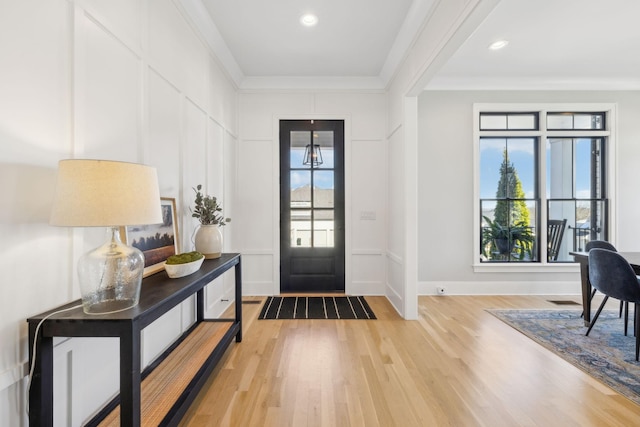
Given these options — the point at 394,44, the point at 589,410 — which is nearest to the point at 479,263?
the point at 589,410

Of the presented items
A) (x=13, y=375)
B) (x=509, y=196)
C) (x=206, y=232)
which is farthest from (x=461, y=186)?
(x=13, y=375)

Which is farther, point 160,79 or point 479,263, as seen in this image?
point 479,263

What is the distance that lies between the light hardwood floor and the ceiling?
278 cm

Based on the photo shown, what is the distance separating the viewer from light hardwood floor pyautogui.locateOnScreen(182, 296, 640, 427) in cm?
164

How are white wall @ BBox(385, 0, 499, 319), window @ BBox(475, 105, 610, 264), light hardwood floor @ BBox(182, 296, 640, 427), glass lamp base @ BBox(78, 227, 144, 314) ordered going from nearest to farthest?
glass lamp base @ BBox(78, 227, 144, 314), light hardwood floor @ BBox(182, 296, 640, 427), white wall @ BBox(385, 0, 499, 319), window @ BBox(475, 105, 610, 264)

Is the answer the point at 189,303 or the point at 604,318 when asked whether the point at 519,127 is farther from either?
the point at 189,303

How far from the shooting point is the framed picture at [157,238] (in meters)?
1.69

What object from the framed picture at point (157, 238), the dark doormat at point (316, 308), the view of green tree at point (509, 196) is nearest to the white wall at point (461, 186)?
the view of green tree at point (509, 196)

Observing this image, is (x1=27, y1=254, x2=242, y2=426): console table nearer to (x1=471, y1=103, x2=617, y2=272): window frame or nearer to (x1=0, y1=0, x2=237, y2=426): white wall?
(x1=0, y1=0, x2=237, y2=426): white wall

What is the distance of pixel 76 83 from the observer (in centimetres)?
128

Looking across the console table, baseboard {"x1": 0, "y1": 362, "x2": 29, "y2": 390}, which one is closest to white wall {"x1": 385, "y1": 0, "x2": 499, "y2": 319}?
the console table

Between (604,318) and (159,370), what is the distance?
4266mm

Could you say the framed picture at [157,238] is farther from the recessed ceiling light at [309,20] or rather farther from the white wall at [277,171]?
the recessed ceiling light at [309,20]

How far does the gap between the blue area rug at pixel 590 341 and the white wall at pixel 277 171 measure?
1682 millimetres
